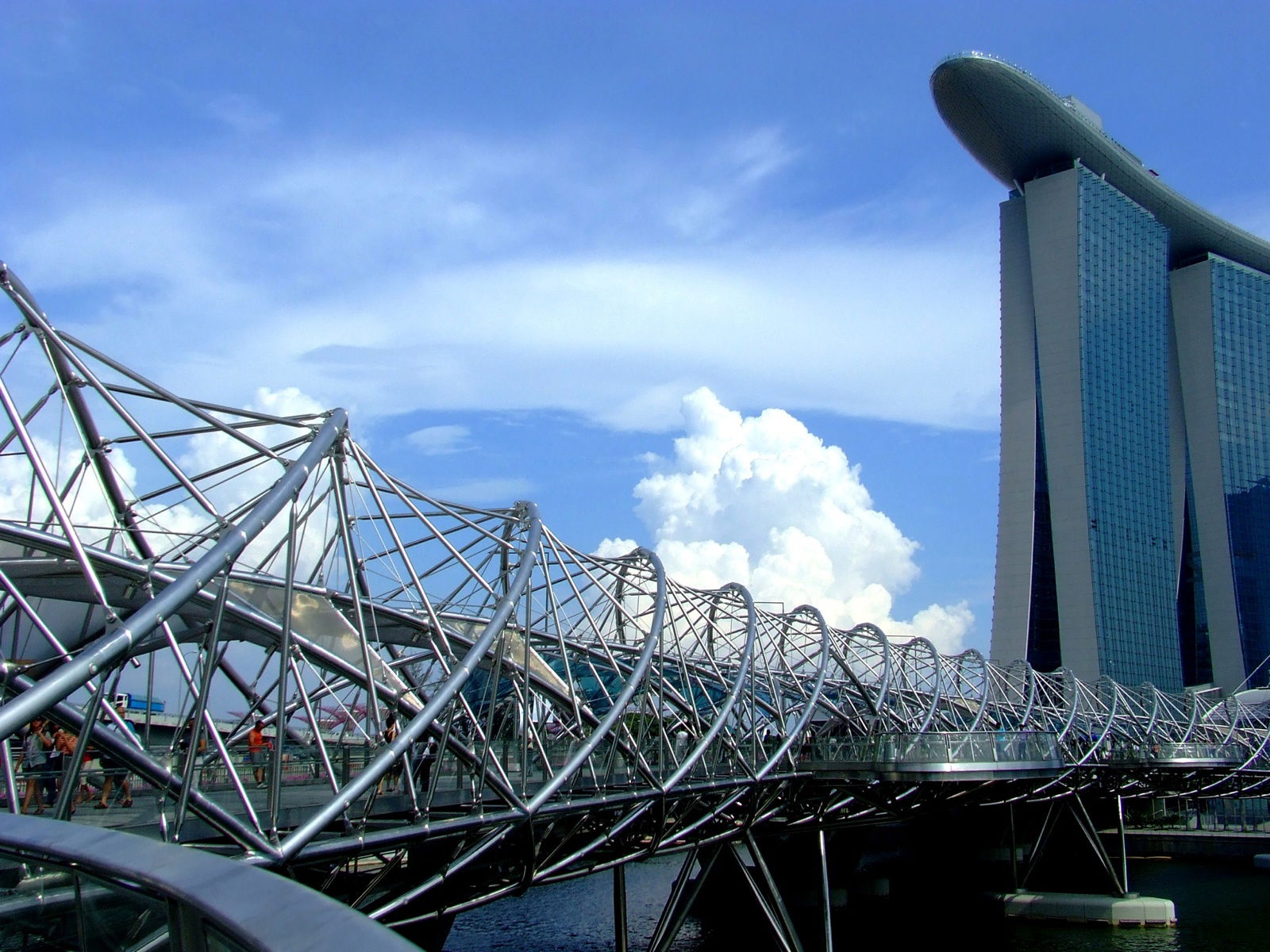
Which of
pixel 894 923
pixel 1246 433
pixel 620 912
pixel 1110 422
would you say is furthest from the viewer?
pixel 1246 433

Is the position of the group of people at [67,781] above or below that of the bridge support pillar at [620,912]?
above

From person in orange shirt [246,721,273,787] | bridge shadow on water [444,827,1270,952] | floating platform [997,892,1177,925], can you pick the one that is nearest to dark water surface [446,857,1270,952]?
bridge shadow on water [444,827,1270,952]

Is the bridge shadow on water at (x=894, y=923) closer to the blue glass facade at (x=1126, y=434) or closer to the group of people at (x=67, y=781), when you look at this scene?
the group of people at (x=67, y=781)

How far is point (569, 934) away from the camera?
51.9 metres

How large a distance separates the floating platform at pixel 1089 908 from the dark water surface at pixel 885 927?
72cm

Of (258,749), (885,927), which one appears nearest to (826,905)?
(885,927)

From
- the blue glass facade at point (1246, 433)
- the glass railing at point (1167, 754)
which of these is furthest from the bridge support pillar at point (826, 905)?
the blue glass facade at point (1246, 433)

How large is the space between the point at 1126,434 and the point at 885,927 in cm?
9306

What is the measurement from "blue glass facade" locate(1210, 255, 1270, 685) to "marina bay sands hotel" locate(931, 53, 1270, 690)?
30 centimetres

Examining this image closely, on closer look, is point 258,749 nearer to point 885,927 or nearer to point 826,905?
point 826,905

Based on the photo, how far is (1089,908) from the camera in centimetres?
5844

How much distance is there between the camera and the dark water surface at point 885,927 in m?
50.8

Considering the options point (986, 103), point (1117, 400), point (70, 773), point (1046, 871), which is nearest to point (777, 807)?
point (70, 773)

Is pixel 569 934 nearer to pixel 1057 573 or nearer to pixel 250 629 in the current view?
pixel 250 629
